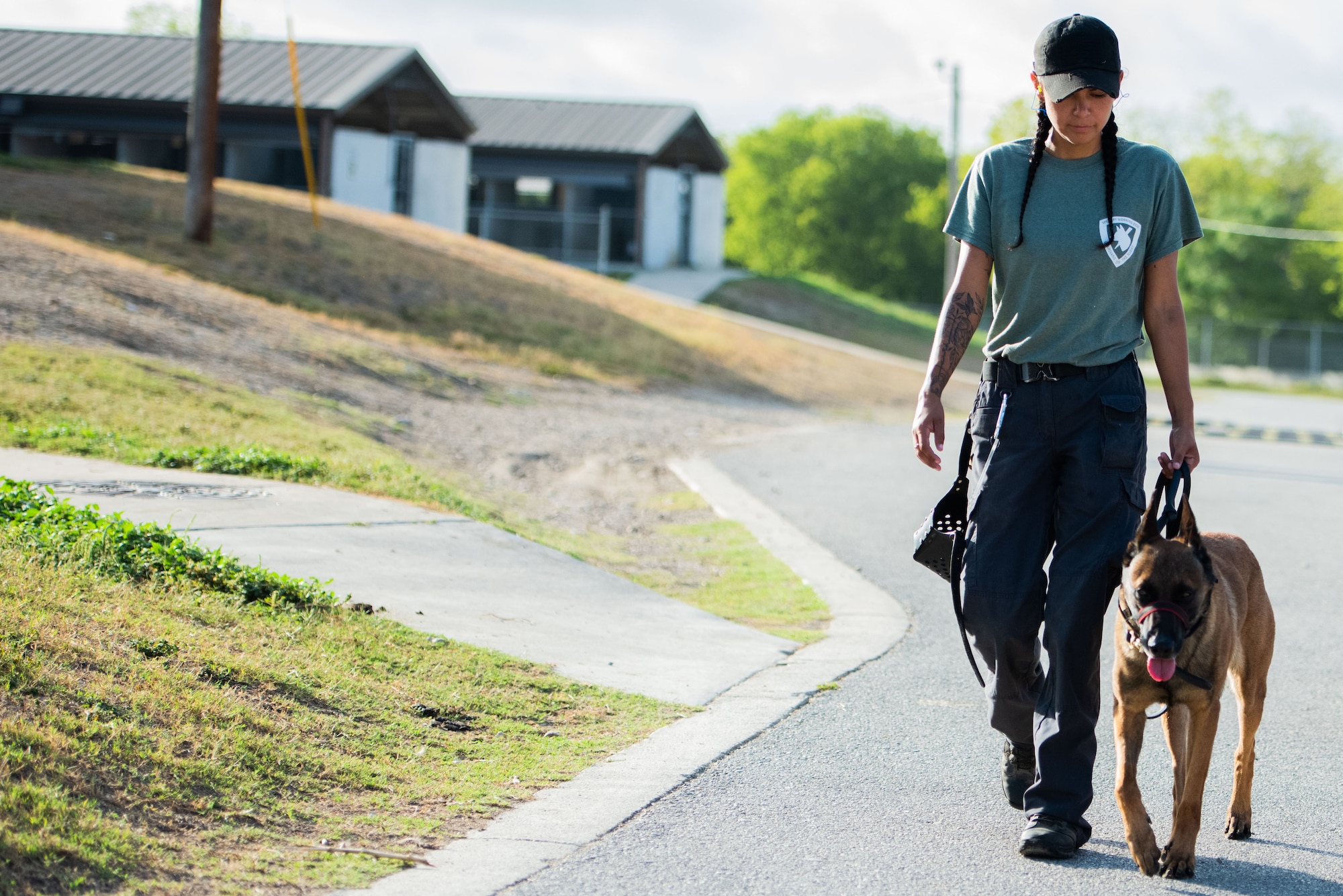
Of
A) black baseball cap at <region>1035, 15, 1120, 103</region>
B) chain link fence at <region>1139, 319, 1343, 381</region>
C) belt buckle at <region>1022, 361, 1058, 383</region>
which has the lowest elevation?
chain link fence at <region>1139, 319, 1343, 381</region>

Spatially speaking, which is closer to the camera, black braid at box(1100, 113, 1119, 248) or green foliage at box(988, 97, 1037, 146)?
black braid at box(1100, 113, 1119, 248)

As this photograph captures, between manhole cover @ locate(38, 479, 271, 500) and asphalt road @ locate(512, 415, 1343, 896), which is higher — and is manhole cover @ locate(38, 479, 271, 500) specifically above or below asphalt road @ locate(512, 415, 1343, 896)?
above

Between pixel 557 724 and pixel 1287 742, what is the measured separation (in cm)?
268

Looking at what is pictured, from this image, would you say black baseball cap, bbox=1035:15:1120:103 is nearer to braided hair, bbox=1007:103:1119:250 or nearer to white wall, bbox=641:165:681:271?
braided hair, bbox=1007:103:1119:250

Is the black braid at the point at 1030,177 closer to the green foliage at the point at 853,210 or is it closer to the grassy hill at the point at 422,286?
the grassy hill at the point at 422,286

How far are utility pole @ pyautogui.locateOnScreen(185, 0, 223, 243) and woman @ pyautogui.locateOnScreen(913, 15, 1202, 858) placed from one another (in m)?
16.3

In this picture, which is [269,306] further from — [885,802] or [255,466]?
[885,802]

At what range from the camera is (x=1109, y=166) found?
399cm

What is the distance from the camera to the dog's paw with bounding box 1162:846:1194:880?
3715mm

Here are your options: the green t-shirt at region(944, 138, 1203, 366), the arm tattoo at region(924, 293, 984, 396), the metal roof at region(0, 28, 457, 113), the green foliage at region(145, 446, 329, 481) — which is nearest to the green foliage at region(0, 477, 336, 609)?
the green foliage at region(145, 446, 329, 481)

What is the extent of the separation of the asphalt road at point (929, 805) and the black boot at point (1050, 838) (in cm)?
3

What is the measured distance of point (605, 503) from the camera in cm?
1140

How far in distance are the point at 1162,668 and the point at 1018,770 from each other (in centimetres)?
85

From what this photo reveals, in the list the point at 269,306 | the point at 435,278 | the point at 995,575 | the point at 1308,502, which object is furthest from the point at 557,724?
the point at 435,278
